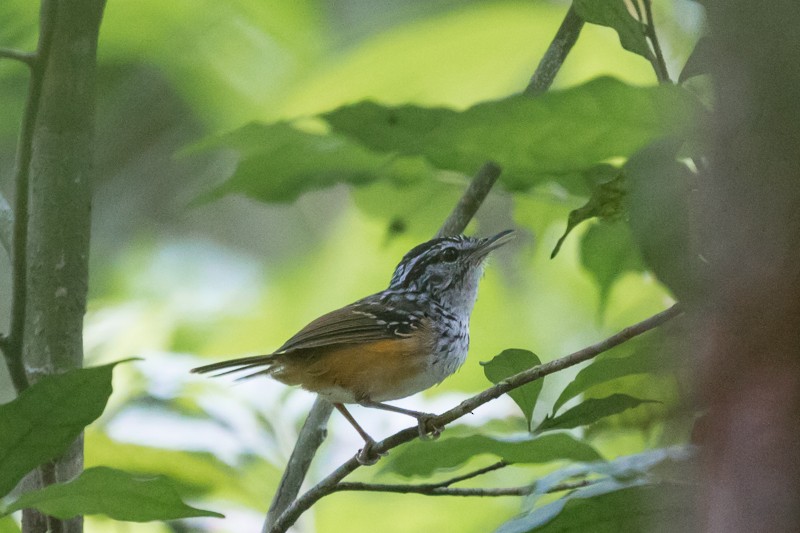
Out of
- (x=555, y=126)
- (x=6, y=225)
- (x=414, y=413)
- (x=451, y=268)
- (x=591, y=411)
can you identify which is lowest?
(x=591, y=411)

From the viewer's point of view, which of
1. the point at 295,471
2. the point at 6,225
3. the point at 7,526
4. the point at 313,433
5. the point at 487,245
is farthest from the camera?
the point at 487,245

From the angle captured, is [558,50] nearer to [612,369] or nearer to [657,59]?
[657,59]

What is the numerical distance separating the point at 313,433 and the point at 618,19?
145cm

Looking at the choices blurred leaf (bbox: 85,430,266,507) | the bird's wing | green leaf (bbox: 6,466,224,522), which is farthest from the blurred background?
green leaf (bbox: 6,466,224,522)

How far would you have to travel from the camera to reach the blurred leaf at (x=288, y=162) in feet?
6.60

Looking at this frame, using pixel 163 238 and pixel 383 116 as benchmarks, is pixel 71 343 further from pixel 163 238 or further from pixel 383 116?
pixel 163 238

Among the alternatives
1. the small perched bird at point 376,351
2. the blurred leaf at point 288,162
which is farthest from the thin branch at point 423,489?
the small perched bird at point 376,351

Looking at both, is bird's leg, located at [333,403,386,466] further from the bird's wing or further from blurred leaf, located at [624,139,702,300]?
blurred leaf, located at [624,139,702,300]

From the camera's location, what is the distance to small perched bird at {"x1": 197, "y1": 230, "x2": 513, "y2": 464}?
313cm

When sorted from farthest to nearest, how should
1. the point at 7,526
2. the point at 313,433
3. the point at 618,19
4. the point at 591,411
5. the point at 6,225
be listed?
1. the point at 313,433
2. the point at 6,225
3. the point at 7,526
4. the point at 591,411
5. the point at 618,19

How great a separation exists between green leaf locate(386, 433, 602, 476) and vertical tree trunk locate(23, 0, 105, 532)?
0.73 m

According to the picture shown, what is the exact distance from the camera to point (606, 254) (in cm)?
217

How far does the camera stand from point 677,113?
42.0 inches

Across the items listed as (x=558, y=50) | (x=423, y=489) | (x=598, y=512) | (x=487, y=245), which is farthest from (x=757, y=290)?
(x=487, y=245)
